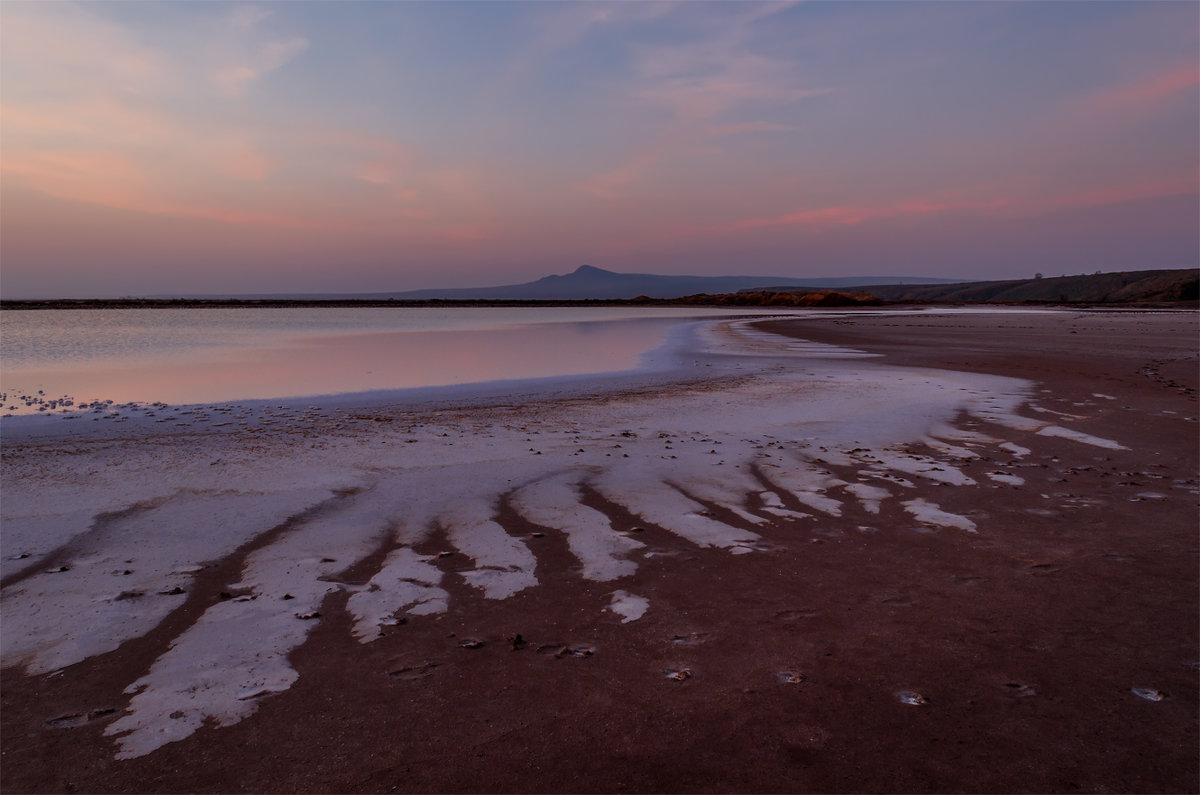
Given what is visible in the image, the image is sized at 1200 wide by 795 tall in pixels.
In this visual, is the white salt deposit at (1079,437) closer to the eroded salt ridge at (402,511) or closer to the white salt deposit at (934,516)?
the eroded salt ridge at (402,511)

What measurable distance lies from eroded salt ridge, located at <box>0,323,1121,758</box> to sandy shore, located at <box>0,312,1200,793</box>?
0.04m

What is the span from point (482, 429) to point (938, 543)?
657 cm

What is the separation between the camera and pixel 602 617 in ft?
13.5

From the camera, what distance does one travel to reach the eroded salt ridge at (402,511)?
3904 mm

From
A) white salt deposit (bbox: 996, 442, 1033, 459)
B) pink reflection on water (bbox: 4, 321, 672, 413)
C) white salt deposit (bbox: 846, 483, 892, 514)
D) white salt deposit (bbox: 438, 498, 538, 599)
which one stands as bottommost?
white salt deposit (bbox: 438, 498, 538, 599)

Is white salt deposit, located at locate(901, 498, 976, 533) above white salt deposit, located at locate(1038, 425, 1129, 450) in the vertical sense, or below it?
below

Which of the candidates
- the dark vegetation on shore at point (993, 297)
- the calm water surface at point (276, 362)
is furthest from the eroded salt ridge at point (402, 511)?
the dark vegetation on shore at point (993, 297)

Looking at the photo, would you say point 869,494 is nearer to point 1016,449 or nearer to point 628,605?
point 1016,449

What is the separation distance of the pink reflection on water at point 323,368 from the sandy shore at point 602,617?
6169 mm

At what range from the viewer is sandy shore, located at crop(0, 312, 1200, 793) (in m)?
2.87

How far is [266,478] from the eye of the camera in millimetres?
7332

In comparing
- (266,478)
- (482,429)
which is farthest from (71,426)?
(482,429)

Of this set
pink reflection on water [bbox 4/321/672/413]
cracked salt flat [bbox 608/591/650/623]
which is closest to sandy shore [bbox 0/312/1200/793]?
cracked salt flat [bbox 608/591/650/623]

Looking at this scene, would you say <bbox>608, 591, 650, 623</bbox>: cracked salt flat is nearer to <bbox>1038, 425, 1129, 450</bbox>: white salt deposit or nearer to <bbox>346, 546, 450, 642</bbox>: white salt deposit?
<bbox>346, 546, 450, 642</bbox>: white salt deposit
